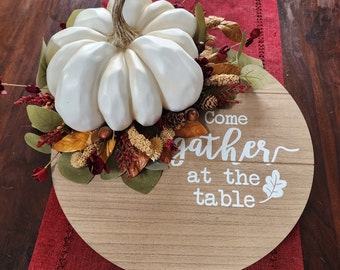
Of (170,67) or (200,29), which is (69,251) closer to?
(170,67)

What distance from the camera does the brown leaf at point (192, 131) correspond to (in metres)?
0.80

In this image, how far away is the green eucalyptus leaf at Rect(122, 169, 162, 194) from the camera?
745 millimetres

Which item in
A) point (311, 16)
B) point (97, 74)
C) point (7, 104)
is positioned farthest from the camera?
point (311, 16)

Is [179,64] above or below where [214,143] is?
above

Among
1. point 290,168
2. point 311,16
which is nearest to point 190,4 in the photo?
point 311,16

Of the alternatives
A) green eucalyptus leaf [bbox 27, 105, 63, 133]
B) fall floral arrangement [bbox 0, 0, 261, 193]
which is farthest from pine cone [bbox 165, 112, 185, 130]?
green eucalyptus leaf [bbox 27, 105, 63, 133]

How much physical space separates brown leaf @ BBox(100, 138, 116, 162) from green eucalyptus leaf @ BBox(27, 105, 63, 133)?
110mm

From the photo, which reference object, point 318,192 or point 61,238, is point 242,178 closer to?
point 318,192

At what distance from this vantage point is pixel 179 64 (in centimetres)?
71

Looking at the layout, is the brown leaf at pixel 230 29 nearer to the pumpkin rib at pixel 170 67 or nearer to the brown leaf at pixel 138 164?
the pumpkin rib at pixel 170 67

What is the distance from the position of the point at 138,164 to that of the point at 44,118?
21 centimetres

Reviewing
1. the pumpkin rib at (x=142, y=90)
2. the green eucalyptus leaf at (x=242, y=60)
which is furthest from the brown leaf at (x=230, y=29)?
the pumpkin rib at (x=142, y=90)

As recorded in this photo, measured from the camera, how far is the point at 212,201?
73 centimetres

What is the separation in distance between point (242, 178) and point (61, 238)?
40 cm
